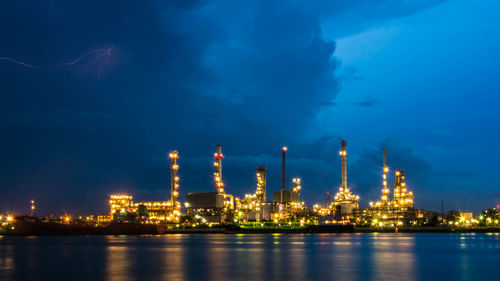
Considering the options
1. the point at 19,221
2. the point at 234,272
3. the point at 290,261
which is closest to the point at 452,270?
the point at 290,261

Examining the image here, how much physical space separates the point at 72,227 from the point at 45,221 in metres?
9.06

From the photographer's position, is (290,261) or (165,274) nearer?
(165,274)

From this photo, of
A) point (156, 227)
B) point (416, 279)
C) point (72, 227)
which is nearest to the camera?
point (416, 279)

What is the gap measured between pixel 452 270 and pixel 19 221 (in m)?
146

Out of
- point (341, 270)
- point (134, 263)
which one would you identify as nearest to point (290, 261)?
point (341, 270)

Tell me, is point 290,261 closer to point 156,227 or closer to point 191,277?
point 191,277

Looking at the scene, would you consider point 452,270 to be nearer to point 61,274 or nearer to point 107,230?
point 61,274

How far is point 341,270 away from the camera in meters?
53.7

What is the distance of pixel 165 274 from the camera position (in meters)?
50.3

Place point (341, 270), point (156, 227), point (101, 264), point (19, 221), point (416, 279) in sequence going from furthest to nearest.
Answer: point (156, 227) < point (19, 221) < point (101, 264) < point (341, 270) < point (416, 279)

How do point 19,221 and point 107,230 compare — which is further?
point 107,230

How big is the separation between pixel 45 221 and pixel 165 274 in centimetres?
13780

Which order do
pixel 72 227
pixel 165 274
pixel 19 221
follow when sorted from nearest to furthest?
pixel 165 274 < pixel 19 221 < pixel 72 227

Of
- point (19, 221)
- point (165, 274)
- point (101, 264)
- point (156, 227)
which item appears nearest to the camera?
point (165, 274)
